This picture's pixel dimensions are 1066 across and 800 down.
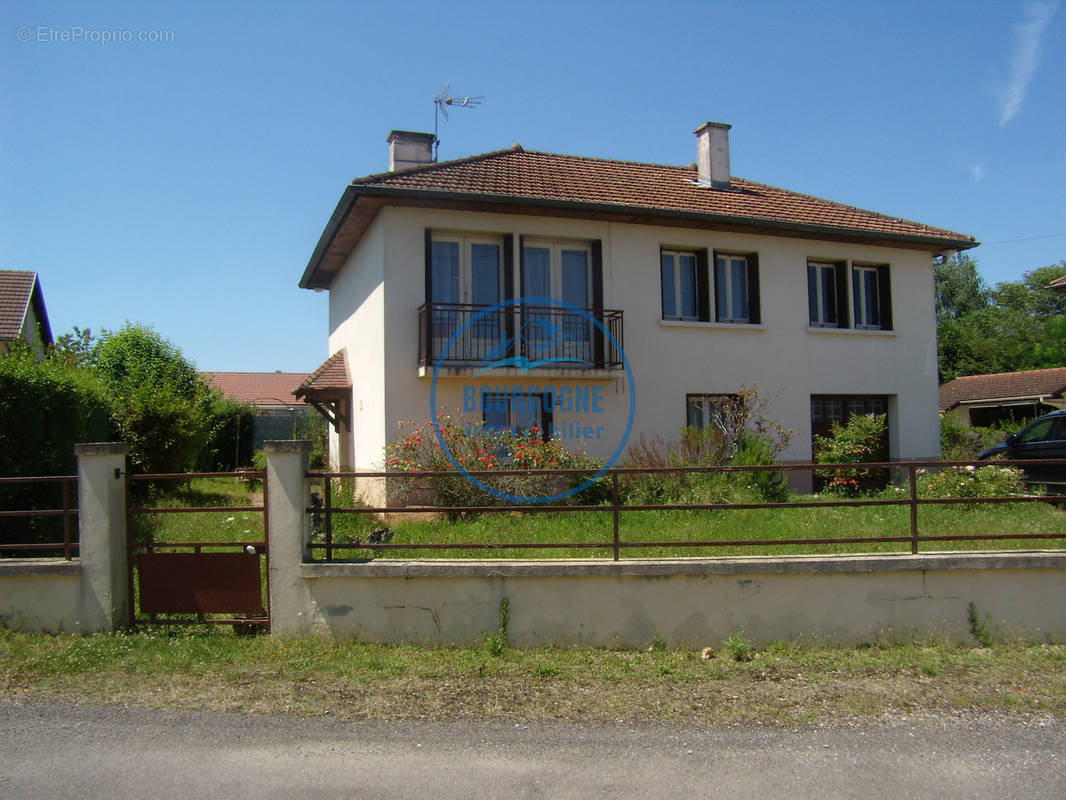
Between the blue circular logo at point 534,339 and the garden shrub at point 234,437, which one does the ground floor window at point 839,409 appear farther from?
the garden shrub at point 234,437

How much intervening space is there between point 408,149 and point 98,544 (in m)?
10.3

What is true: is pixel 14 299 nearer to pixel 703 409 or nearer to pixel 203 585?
pixel 703 409

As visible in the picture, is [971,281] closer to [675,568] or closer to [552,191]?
[552,191]

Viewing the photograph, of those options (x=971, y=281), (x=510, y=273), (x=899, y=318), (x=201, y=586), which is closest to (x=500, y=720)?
(x=201, y=586)

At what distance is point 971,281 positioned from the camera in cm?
4825

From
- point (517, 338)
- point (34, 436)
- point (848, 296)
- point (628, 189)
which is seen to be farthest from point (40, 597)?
point (848, 296)

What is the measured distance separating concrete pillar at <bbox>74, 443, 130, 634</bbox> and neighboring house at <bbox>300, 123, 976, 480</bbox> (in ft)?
18.4

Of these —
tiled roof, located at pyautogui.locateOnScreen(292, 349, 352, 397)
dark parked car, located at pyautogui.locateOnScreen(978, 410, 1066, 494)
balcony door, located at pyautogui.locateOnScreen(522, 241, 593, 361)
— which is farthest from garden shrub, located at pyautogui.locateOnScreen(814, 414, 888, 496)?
tiled roof, located at pyautogui.locateOnScreen(292, 349, 352, 397)

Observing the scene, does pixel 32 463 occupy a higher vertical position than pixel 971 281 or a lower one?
lower

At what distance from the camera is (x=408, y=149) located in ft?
48.2

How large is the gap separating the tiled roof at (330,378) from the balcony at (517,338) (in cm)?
336

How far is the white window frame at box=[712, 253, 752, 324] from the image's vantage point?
554 inches

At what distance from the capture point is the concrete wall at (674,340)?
12.0m

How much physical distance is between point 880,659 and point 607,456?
7.02m
